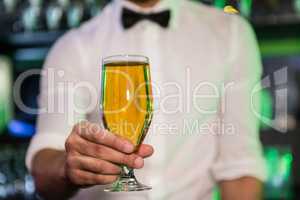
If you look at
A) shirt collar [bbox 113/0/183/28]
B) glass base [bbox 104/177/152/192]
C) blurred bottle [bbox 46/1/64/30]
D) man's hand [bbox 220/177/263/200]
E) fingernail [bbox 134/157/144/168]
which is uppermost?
blurred bottle [bbox 46/1/64/30]

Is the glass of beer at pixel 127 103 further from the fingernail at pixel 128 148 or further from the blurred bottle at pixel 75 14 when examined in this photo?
the blurred bottle at pixel 75 14

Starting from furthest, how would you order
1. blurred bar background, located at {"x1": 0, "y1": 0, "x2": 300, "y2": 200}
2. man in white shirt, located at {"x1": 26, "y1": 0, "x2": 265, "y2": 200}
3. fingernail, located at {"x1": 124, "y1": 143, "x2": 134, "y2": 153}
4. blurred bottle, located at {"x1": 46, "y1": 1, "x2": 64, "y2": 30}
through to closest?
blurred bottle, located at {"x1": 46, "y1": 1, "x2": 64, "y2": 30}, blurred bar background, located at {"x1": 0, "y1": 0, "x2": 300, "y2": 200}, man in white shirt, located at {"x1": 26, "y1": 0, "x2": 265, "y2": 200}, fingernail, located at {"x1": 124, "y1": 143, "x2": 134, "y2": 153}

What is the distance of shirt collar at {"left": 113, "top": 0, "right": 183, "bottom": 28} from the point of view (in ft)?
3.40

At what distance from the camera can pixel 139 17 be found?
1039 mm

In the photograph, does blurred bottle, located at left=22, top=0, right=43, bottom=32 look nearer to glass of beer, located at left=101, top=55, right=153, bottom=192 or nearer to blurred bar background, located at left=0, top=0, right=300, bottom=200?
blurred bar background, located at left=0, top=0, right=300, bottom=200

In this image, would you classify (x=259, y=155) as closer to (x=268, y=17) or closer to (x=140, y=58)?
(x=140, y=58)

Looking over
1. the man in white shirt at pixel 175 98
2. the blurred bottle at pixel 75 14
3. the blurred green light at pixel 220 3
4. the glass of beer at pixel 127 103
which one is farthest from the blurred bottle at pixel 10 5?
the glass of beer at pixel 127 103

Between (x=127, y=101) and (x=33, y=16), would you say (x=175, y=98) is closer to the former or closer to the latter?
(x=127, y=101)

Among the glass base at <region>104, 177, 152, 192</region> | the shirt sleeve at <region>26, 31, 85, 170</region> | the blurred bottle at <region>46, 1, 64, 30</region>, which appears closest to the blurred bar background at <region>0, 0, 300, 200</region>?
the blurred bottle at <region>46, 1, 64, 30</region>

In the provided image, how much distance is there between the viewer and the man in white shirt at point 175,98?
991 millimetres

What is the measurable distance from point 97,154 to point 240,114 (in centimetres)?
31

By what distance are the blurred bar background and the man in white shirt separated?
0.16ft

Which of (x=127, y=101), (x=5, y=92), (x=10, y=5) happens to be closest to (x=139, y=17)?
(x=127, y=101)

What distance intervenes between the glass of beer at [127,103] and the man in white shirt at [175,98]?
0.50 ft
